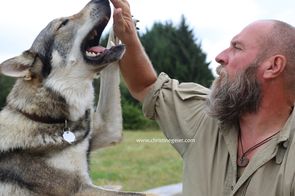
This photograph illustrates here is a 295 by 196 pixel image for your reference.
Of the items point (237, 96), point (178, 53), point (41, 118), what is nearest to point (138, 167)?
point (41, 118)

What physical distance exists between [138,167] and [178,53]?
2426 centimetres

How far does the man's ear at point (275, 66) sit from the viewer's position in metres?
3.52

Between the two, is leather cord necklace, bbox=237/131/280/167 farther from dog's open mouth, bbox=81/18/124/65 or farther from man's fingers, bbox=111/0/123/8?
man's fingers, bbox=111/0/123/8

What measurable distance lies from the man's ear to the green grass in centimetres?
621

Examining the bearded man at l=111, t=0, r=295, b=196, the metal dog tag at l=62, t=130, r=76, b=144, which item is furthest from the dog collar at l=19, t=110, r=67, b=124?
the bearded man at l=111, t=0, r=295, b=196

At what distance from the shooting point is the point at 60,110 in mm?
4426

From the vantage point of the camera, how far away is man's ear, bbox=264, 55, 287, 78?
352 cm

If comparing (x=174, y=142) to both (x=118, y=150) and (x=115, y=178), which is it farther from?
(x=118, y=150)

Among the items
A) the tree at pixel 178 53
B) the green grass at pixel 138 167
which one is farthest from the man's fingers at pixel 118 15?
the tree at pixel 178 53

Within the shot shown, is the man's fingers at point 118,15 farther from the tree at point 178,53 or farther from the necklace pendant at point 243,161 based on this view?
the tree at point 178,53

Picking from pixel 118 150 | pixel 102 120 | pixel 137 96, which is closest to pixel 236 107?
pixel 137 96

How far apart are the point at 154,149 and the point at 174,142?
14.0m

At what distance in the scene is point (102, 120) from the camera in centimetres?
473

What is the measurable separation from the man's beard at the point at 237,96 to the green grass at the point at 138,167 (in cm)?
600
